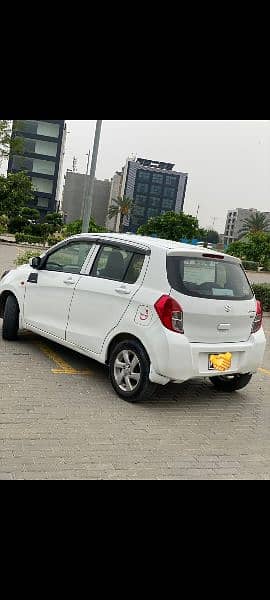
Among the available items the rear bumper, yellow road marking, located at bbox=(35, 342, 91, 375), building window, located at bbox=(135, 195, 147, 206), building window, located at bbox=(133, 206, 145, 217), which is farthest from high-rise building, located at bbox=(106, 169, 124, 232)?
the rear bumper

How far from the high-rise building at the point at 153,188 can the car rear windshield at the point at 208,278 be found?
106 metres

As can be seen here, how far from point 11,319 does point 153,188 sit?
4468 inches

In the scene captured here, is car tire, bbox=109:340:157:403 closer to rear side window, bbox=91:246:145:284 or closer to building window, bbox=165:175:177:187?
rear side window, bbox=91:246:145:284

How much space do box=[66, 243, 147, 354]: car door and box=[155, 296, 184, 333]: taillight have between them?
16.7 inches

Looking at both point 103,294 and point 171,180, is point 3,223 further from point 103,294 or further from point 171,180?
point 171,180

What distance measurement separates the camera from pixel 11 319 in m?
6.52

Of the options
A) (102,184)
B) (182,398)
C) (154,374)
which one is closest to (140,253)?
(154,374)

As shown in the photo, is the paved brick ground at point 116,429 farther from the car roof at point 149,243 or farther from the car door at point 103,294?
the car roof at point 149,243

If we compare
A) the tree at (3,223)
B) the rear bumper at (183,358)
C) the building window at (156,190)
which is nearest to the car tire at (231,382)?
the rear bumper at (183,358)

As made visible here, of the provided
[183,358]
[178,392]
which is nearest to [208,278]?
[183,358]

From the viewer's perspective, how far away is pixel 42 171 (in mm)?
63406

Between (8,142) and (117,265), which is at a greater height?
(8,142)
